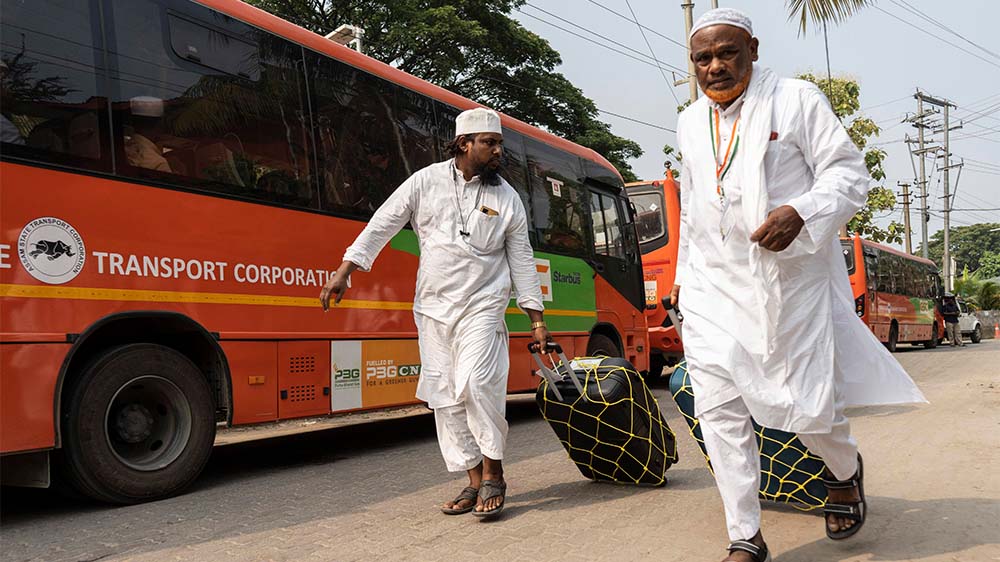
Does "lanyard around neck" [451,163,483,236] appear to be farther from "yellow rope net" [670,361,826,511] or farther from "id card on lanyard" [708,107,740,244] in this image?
"id card on lanyard" [708,107,740,244]

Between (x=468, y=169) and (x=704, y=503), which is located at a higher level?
(x=468, y=169)

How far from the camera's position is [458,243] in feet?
13.9

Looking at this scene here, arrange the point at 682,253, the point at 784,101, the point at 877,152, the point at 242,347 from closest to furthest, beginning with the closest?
the point at 784,101 → the point at 682,253 → the point at 242,347 → the point at 877,152

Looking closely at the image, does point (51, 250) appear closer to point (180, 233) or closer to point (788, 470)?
point (180, 233)

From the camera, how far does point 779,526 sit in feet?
12.0

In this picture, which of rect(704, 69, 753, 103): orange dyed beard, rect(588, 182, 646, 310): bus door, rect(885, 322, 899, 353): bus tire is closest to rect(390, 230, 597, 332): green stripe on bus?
rect(588, 182, 646, 310): bus door

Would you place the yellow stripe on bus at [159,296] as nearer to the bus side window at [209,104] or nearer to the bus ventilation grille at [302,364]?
the bus ventilation grille at [302,364]

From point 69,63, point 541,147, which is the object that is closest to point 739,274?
point 69,63

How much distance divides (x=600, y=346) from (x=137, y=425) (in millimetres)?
5870

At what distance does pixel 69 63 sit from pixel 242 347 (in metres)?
1.93

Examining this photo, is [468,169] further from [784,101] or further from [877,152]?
[877,152]

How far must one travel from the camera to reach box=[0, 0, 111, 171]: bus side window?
4191 mm

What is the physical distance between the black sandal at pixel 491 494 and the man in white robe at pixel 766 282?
1.27 meters

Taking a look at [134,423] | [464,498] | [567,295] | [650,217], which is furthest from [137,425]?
[650,217]
